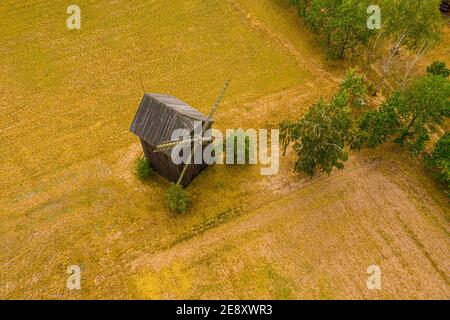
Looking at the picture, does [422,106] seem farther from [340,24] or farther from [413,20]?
[340,24]

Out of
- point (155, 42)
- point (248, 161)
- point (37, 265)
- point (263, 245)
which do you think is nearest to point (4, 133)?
point (37, 265)

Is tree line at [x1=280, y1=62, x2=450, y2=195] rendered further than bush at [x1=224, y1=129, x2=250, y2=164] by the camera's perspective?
No

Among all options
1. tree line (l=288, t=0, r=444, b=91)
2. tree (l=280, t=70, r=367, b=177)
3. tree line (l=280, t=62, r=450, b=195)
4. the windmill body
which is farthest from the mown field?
tree (l=280, t=70, r=367, b=177)

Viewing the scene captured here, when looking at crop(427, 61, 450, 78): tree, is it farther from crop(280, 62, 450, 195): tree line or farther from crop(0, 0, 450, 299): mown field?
crop(0, 0, 450, 299): mown field

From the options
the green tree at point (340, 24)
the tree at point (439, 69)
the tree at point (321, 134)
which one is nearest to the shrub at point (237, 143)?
the tree at point (321, 134)

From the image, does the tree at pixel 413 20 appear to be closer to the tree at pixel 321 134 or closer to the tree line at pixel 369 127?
the tree line at pixel 369 127

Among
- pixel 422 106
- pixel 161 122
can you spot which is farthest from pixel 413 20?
pixel 161 122
